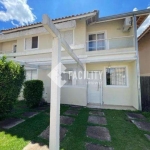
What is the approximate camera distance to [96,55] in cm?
978

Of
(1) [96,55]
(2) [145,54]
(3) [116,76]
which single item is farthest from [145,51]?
(1) [96,55]

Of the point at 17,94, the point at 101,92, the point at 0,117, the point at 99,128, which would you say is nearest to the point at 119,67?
the point at 101,92

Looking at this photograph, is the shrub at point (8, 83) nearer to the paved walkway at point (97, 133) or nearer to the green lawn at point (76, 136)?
the green lawn at point (76, 136)

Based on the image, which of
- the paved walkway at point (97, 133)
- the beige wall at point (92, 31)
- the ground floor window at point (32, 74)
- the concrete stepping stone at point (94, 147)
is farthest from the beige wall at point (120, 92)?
the ground floor window at point (32, 74)

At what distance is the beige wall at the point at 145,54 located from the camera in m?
12.8

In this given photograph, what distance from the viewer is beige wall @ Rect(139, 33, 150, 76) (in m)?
12.8

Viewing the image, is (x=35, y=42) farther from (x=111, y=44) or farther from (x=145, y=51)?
(x=145, y=51)

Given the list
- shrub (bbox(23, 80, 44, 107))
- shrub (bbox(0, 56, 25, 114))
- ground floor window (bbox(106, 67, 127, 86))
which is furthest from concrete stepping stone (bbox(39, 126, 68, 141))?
ground floor window (bbox(106, 67, 127, 86))

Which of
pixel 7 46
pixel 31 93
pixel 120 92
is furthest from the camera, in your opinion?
pixel 7 46

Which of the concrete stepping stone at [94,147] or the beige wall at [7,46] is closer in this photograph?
the concrete stepping stone at [94,147]

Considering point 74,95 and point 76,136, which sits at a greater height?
point 74,95

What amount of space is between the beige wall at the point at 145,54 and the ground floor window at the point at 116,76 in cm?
440

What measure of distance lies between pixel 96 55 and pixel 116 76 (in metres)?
3.04

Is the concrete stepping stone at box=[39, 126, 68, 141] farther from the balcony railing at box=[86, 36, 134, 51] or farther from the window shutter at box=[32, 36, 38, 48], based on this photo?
the window shutter at box=[32, 36, 38, 48]
